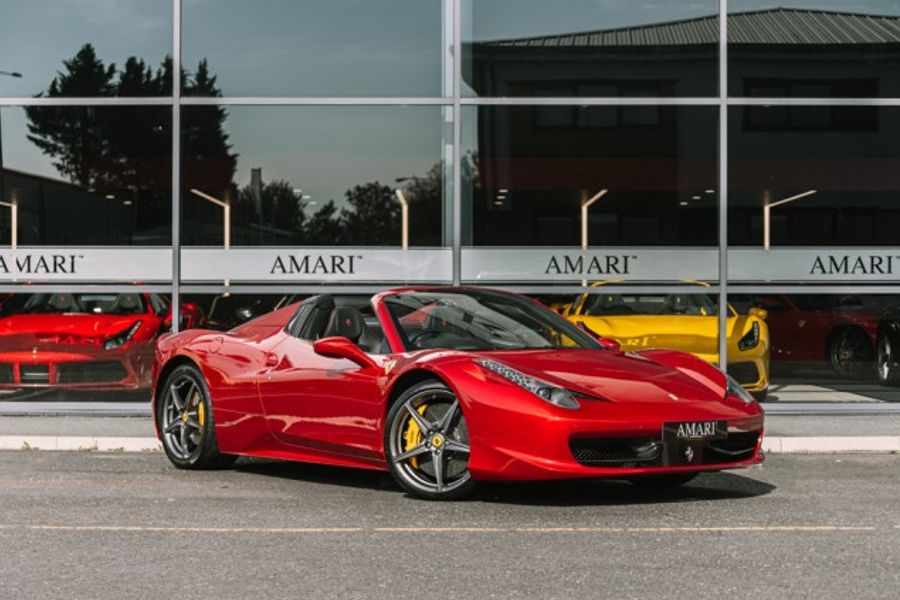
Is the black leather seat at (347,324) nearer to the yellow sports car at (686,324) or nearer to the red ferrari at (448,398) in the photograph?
the red ferrari at (448,398)

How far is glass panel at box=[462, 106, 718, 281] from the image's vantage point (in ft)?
48.8

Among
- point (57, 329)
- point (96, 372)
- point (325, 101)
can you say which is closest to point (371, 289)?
point (325, 101)

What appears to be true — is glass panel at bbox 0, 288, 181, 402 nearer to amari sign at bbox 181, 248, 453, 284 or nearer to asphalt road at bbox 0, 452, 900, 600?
amari sign at bbox 181, 248, 453, 284

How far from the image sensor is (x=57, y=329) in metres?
14.9

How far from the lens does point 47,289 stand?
49.1ft

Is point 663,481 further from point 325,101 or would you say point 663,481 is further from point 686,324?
point 325,101

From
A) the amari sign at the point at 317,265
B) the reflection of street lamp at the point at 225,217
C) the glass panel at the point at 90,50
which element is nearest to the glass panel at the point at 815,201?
the amari sign at the point at 317,265

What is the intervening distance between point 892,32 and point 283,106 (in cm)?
604

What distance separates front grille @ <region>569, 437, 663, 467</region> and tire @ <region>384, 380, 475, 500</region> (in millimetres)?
668

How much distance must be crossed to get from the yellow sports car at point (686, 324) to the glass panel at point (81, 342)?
390 centimetres

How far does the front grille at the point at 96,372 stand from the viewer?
14.9 m

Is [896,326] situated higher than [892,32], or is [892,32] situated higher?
[892,32]

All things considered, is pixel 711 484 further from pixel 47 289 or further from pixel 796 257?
pixel 47 289

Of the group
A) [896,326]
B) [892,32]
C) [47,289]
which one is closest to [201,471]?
[47,289]
